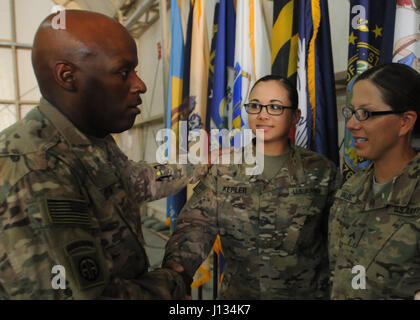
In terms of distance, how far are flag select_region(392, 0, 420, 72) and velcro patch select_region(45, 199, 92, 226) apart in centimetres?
153

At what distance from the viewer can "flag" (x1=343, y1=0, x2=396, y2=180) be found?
5.26 feet

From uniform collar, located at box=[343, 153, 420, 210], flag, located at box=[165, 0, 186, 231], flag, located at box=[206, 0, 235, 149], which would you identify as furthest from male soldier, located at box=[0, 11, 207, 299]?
flag, located at box=[165, 0, 186, 231]

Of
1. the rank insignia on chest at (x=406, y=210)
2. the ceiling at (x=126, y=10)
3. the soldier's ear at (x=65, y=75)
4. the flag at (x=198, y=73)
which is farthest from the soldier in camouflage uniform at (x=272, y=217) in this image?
the ceiling at (x=126, y=10)

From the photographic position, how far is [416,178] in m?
1.11

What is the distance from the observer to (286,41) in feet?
6.64

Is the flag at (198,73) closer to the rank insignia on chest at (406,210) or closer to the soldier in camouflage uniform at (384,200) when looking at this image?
the soldier in camouflage uniform at (384,200)

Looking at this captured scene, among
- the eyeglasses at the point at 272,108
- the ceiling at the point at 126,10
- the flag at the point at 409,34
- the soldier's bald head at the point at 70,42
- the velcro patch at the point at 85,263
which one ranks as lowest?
the velcro patch at the point at 85,263

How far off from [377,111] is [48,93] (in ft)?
3.94

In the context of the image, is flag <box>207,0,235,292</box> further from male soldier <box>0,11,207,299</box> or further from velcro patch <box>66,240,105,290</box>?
velcro patch <box>66,240,105,290</box>

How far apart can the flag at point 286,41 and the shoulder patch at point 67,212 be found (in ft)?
5.01

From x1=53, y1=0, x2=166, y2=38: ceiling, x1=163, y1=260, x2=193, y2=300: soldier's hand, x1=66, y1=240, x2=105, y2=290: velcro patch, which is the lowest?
x1=163, y1=260, x2=193, y2=300: soldier's hand

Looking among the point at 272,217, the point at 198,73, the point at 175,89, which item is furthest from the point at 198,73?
the point at 272,217

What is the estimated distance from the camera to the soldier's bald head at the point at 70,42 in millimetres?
875
